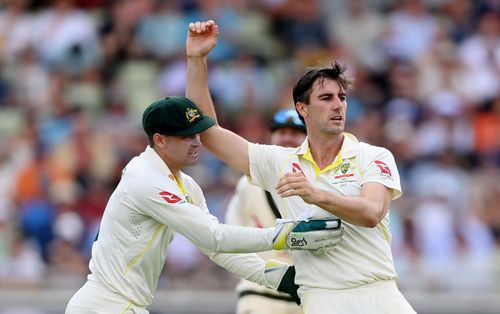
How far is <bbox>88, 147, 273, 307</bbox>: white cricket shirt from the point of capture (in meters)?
7.58

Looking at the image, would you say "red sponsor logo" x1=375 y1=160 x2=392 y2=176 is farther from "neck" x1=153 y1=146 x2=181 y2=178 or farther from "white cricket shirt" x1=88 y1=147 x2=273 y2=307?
"neck" x1=153 y1=146 x2=181 y2=178

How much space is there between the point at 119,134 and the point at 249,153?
24.2 ft

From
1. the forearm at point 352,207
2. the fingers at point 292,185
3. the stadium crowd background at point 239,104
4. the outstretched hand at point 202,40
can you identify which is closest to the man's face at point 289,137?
the outstretched hand at point 202,40

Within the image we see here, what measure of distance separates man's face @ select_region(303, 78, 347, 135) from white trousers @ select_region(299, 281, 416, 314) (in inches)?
39.2

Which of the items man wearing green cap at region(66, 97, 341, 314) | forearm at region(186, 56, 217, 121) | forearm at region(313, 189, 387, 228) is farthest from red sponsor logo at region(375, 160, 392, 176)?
forearm at region(186, 56, 217, 121)

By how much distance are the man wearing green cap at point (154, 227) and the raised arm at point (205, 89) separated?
24 centimetres

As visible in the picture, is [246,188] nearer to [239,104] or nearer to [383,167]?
[383,167]

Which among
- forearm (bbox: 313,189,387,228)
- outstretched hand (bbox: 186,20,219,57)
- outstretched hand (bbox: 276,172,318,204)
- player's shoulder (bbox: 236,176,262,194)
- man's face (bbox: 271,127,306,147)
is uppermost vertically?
outstretched hand (bbox: 186,20,219,57)

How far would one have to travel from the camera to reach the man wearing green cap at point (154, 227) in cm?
758

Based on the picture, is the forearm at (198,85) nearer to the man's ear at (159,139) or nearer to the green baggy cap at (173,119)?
the green baggy cap at (173,119)

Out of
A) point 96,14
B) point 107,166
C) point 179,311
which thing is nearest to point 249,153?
point 179,311

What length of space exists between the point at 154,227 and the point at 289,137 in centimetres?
229

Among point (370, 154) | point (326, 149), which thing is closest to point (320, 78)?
point (326, 149)

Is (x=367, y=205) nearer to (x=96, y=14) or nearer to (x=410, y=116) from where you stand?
(x=410, y=116)
